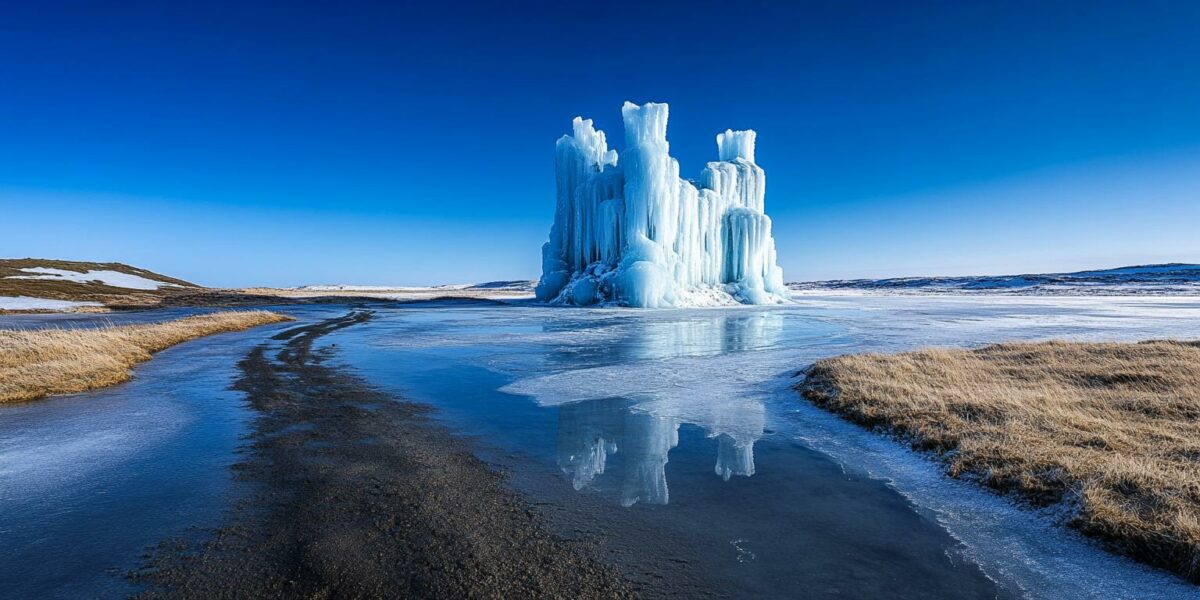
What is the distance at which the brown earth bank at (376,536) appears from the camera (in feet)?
14.0

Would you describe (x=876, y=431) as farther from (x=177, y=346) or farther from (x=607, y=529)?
(x=177, y=346)

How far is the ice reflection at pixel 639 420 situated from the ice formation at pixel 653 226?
32926 millimetres

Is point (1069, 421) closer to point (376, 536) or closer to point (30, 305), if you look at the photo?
point (376, 536)

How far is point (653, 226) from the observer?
50406 millimetres

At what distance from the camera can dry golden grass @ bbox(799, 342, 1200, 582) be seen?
16.3 feet

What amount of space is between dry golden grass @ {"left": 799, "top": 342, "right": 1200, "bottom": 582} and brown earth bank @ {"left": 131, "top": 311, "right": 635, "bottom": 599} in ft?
15.3

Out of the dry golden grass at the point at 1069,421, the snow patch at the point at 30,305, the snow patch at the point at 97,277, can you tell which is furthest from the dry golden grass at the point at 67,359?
the snow patch at the point at 97,277

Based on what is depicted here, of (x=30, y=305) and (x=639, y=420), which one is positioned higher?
(x=30, y=305)

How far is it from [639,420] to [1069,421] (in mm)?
6551

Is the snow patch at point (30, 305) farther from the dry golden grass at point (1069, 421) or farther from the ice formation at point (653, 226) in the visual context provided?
the dry golden grass at point (1069, 421)

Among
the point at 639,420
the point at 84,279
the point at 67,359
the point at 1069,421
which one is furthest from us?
the point at 84,279

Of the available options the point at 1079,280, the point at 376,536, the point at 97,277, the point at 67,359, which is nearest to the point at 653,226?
the point at 67,359

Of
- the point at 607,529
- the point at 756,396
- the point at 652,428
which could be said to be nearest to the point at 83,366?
the point at 652,428

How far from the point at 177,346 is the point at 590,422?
820 inches
